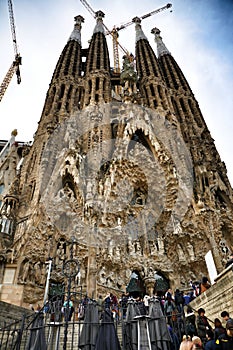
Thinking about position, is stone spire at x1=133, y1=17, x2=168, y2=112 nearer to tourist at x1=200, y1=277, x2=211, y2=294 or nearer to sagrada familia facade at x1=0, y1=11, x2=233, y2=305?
sagrada familia facade at x1=0, y1=11, x2=233, y2=305

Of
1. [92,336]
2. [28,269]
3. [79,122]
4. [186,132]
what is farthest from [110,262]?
[186,132]

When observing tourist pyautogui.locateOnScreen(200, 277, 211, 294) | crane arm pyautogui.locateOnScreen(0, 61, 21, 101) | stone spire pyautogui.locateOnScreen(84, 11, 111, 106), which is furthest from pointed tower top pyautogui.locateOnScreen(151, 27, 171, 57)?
tourist pyautogui.locateOnScreen(200, 277, 211, 294)

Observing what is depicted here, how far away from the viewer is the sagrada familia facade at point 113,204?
11125mm

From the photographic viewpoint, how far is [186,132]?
800 inches

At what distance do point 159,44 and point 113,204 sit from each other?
89.5ft

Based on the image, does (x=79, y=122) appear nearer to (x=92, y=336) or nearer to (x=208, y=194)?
(x=208, y=194)

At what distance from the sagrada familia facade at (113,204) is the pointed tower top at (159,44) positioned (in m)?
13.4

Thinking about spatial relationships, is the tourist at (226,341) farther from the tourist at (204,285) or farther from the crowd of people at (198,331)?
the tourist at (204,285)

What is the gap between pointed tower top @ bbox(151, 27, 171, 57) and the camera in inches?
1233

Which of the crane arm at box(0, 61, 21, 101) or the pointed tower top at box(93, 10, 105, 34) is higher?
the pointed tower top at box(93, 10, 105, 34)

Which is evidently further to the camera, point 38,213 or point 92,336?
point 38,213

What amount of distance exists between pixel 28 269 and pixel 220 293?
7.13m

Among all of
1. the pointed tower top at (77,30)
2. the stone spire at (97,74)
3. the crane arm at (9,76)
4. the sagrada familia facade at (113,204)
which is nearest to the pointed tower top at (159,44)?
the stone spire at (97,74)

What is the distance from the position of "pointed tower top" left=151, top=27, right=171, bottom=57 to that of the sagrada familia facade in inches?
529
